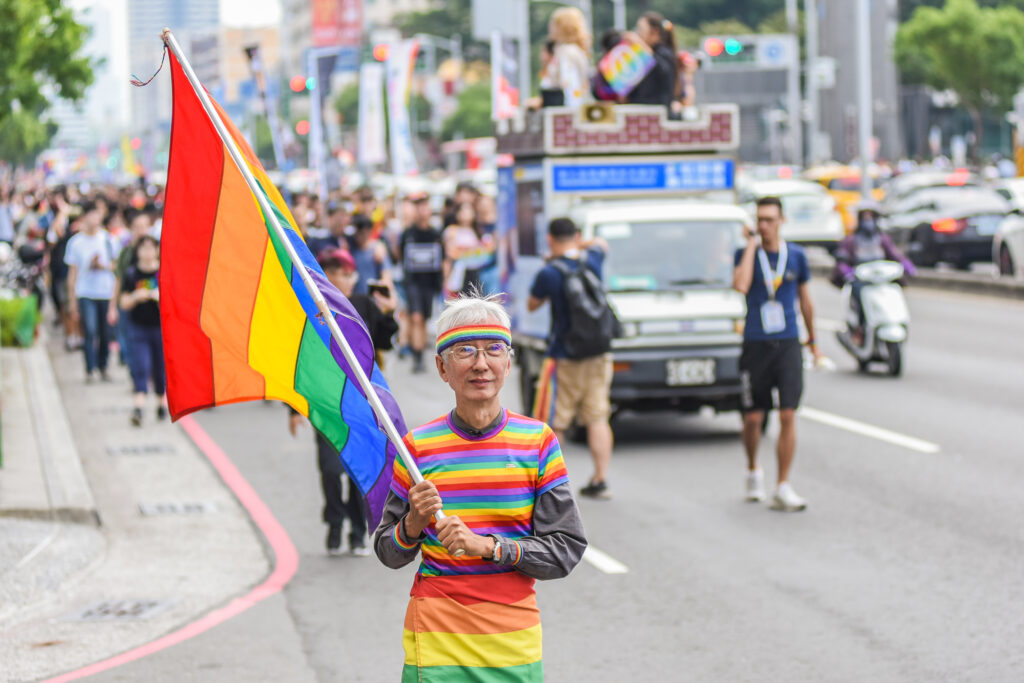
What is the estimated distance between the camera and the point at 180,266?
5.04m

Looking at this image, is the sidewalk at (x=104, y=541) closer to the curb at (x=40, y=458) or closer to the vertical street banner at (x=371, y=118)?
the curb at (x=40, y=458)

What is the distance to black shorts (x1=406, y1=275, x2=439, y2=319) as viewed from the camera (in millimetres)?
18812

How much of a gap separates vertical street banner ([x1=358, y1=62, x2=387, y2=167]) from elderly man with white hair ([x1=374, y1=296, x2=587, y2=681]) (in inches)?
1122

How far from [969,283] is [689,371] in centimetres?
1447

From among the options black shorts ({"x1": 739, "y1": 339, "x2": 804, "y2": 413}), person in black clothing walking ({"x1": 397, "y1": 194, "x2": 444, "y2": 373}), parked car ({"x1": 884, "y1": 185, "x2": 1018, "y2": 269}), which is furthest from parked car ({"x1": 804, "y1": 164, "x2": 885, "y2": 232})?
black shorts ({"x1": 739, "y1": 339, "x2": 804, "y2": 413})

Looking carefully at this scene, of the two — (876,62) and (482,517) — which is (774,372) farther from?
(876,62)

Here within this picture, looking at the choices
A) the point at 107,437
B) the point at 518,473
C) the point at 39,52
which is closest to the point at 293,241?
the point at 518,473

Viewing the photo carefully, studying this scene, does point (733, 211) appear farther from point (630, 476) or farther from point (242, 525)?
point (242, 525)

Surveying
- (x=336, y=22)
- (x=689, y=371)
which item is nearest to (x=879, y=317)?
(x=689, y=371)

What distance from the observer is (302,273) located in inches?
177

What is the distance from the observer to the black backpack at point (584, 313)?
10539 millimetres

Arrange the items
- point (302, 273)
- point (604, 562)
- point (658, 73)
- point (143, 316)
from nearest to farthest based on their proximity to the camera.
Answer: point (302, 273) < point (604, 562) < point (143, 316) < point (658, 73)

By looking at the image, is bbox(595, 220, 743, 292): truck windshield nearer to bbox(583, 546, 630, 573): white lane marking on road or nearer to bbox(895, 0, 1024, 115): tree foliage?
bbox(583, 546, 630, 573): white lane marking on road

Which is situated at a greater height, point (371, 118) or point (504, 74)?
point (504, 74)
